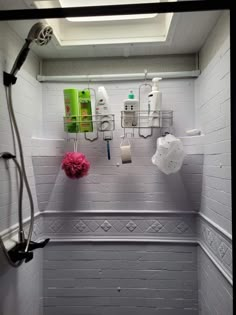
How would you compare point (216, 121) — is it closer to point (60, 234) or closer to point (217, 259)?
point (217, 259)

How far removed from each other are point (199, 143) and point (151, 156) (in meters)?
0.35

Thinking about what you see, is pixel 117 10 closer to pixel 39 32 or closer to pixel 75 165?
pixel 39 32

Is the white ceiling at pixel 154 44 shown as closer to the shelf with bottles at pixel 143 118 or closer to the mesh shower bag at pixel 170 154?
the shelf with bottles at pixel 143 118

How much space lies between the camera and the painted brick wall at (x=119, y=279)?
1774 millimetres

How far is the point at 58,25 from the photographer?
156cm

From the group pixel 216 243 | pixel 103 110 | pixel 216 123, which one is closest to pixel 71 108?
pixel 103 110

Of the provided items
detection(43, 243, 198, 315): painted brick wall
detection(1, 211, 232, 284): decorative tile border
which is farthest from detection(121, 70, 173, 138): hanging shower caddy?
detection(43, 243, 198, 315): painted brick wall

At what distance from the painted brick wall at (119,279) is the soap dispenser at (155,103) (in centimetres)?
92

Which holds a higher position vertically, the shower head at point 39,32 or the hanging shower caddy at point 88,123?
the shower head at point 39,32

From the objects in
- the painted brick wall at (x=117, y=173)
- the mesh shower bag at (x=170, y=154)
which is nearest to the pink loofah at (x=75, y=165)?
the painted brick wall at (x=117, y=173)

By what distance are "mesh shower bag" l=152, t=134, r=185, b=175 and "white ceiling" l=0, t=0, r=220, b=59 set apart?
25.2 inches

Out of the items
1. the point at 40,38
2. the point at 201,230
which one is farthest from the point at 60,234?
the point at 40,38

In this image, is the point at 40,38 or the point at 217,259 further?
the point at 217,259

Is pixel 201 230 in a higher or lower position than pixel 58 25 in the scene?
lower
